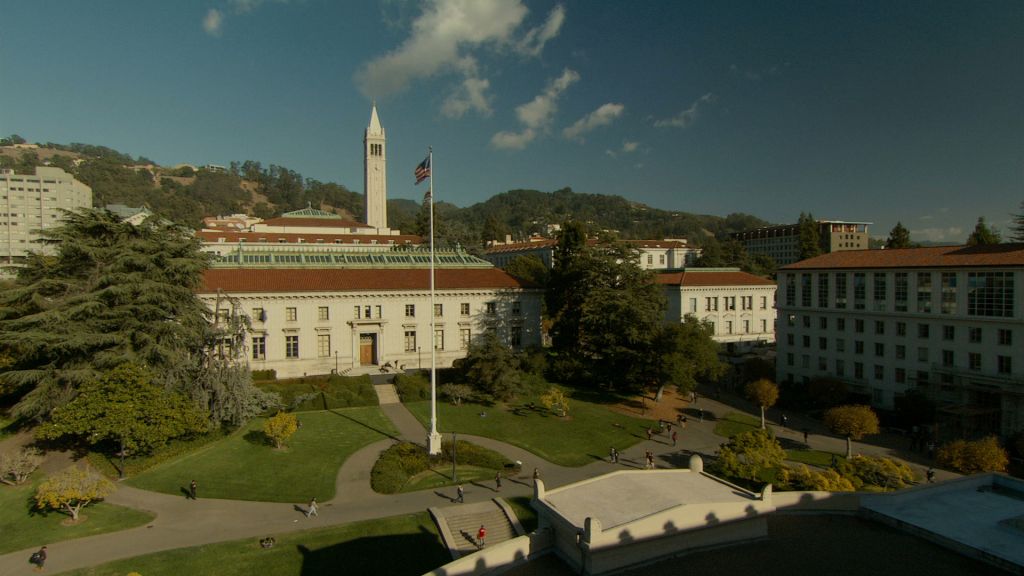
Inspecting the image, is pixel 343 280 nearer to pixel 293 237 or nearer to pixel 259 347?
pixel 259 347

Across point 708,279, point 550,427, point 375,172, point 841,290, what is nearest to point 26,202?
point 375,172

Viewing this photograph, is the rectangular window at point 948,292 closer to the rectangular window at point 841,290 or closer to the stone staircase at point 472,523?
the rectangular window at point 841,290

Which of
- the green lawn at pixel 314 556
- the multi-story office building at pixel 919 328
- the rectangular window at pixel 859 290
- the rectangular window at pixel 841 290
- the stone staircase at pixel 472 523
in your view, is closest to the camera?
the green lawn at pixel 314 556

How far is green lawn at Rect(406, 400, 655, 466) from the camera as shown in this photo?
3900 centimetres

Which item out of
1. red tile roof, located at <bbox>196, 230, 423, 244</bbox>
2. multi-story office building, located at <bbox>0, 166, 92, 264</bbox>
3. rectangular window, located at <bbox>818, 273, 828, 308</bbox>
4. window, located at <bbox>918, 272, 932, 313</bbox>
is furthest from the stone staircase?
multi-story office building, located at <bbox>0, 166, 92, 264</bbox>

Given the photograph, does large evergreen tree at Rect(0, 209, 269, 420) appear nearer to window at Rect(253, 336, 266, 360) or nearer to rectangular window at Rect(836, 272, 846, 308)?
window at Rect(253, 336, 266, 360)

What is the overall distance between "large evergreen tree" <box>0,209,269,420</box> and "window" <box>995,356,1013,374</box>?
53756 mm

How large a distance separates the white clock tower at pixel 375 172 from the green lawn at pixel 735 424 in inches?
3671

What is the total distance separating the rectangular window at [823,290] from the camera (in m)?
56.3

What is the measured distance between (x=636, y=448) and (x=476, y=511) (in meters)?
15.7

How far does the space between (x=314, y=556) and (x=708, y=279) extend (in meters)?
60.4

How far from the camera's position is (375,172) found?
12694cm

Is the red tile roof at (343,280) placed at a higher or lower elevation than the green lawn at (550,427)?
higher

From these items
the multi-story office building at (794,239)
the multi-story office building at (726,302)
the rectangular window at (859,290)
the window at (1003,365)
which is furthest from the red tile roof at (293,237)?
the multi-story office building at (794,239)
